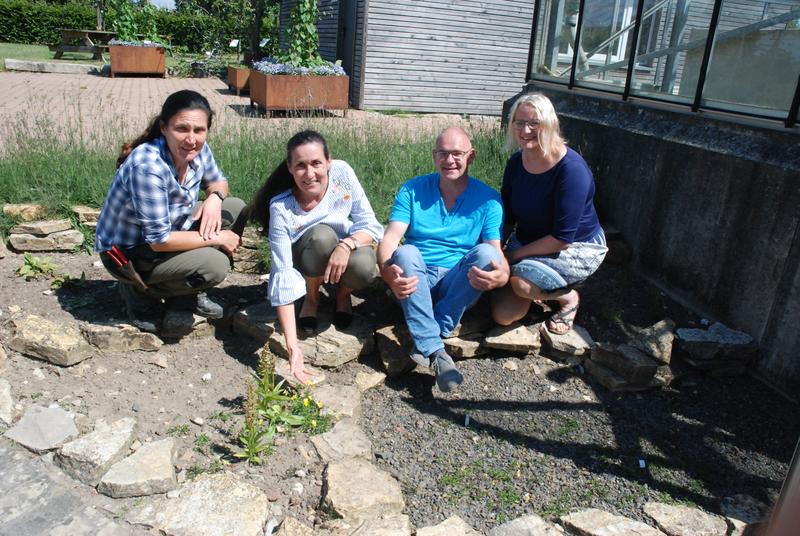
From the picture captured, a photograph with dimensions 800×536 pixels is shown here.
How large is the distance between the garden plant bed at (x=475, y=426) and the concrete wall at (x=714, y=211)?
51cm

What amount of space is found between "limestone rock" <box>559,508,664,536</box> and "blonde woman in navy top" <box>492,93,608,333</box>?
1.34 meters

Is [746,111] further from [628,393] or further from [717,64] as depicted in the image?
[628,393]

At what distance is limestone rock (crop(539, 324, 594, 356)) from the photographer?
143 inches

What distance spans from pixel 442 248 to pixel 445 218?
0.57 ft

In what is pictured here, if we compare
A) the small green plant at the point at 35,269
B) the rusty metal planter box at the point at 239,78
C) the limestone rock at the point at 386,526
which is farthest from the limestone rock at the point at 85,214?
the rusty metal planter box at the point at 239,78

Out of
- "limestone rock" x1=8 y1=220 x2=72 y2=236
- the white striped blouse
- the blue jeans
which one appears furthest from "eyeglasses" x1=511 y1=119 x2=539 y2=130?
"limestone rock" x1=8 y1=220 x2=72 y2=236

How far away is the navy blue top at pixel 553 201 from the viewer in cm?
343

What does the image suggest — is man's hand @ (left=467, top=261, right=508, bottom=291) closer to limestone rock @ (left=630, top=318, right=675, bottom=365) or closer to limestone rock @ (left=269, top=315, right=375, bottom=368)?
limestone rock @ (left=269, top=315, right=375, bottom=368)

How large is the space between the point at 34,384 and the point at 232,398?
3.26ft

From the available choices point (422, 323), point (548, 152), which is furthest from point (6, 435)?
point (548, 152)

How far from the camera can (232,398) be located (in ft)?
10.4

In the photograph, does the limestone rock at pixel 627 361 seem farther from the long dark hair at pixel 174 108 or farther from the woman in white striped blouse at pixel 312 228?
the long dark hair at pixel 174 108

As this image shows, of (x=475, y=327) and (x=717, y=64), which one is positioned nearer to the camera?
(x=475, y=327)

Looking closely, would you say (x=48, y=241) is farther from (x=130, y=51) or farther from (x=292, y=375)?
(x=130, y=51)
